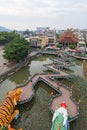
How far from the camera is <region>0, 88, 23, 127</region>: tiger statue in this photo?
17.2 meters

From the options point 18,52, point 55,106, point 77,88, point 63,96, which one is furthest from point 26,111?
point 18,52

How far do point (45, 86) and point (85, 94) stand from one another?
6927 mm

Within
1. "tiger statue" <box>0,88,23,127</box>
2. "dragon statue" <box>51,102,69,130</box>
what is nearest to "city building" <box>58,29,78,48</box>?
"tiger statue" <box>0,88,23,127</box>

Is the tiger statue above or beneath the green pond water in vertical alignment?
above

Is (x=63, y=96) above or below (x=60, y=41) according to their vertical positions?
below

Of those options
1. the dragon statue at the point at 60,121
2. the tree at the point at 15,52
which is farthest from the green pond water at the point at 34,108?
the tree at the point at 15,52

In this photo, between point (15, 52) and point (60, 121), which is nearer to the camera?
point (60, 121)

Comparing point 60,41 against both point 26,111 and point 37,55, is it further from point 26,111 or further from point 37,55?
point 26,111

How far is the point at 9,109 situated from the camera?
1894 cm

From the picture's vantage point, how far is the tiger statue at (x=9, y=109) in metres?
17.2

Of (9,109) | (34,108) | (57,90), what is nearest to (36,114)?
(34,108)

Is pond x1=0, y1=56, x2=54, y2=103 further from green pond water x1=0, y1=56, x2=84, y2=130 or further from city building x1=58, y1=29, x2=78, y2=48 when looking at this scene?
city building x1=58, y1=29, x2=78, y2=48

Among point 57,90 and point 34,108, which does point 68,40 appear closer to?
point 57,90

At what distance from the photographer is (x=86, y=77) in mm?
31594
